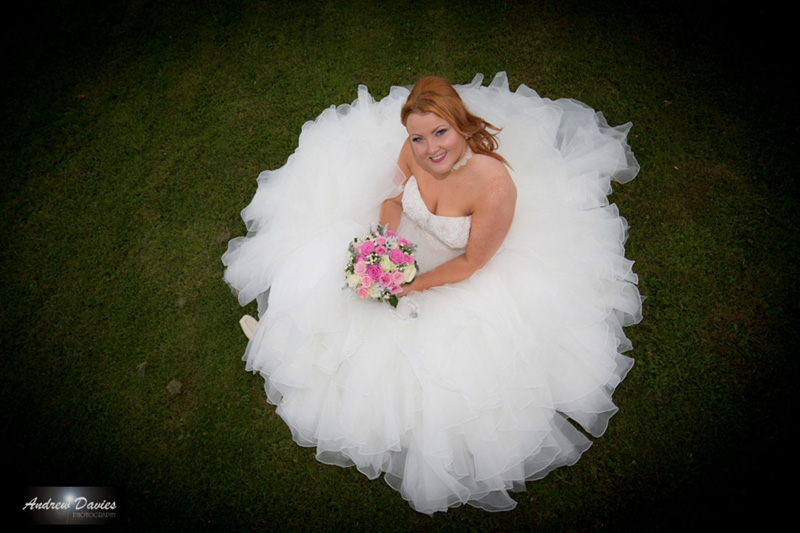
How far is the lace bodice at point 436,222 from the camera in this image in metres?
3.14

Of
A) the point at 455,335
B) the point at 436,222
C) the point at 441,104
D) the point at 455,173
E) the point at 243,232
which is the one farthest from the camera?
the point at 243,232

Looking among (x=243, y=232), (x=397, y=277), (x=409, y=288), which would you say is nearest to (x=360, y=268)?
(x=397, y=277)

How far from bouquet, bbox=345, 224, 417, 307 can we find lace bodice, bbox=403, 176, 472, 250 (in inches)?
17.3

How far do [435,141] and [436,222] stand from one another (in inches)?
28.2

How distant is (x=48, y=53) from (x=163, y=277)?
3751 millimetres

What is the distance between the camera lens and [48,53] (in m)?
5.80

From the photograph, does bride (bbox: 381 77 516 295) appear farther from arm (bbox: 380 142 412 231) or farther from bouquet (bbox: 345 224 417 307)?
Result: bouquet (bbox: 345 224 417 307)

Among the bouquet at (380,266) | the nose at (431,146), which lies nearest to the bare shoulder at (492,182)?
the nose at (431,146)

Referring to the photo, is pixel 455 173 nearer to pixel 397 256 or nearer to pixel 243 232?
pixel 397 256

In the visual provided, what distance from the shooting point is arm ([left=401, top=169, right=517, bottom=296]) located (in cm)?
279

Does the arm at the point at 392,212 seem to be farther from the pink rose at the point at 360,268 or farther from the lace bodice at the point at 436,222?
the pink rose at the point at 360,268

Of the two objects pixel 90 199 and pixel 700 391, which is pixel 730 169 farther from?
pixel 90 199

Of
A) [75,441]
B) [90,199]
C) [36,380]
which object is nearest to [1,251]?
[90,199]

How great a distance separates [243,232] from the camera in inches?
189
